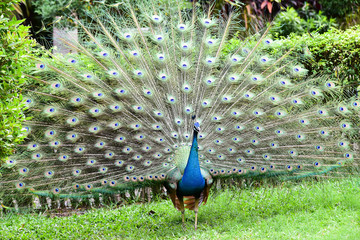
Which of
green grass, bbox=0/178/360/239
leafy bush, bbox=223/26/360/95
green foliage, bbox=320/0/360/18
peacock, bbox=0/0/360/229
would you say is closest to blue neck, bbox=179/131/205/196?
peacock, bbox=0/0/360/229

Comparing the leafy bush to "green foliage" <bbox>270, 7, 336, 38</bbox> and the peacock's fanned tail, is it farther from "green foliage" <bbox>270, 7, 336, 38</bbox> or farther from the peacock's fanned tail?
"green foliage" <bbox>270, 7, 336, 38</bbox>

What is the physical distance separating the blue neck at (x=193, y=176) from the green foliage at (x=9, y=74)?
6.05ft

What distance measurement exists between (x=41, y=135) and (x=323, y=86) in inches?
143

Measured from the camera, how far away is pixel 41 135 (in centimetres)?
555

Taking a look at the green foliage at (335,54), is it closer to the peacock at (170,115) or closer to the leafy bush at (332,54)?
the leafy bush at (332,54)

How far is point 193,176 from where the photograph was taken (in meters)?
4.88

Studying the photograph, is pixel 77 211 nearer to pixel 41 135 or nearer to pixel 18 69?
pixel 41 135

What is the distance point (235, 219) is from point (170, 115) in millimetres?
1512

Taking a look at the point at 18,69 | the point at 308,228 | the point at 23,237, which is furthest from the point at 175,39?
the point at 23,237

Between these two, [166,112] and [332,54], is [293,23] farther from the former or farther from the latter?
[166,112]

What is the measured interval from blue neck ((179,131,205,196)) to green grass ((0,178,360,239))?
1.70ft

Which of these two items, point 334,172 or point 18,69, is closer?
point 18,69

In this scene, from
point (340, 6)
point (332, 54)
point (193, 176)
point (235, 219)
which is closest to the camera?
point (193, 176)

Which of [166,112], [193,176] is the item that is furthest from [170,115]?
[193,176]
